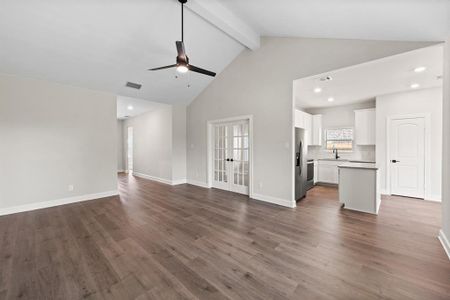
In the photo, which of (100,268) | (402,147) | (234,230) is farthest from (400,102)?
(100,268)

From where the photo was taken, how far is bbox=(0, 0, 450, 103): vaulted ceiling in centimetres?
220

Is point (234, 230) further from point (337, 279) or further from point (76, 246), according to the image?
point (76, 246)

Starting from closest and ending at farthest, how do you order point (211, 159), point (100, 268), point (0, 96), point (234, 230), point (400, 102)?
point (100, 268) < point (234, 230) < point (0, 96) < point (400, 102) < point (211, 159)

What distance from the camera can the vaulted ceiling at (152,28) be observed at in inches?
86.7

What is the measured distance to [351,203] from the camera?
3.56 meters

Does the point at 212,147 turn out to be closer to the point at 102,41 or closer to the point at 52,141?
the point at 102,41

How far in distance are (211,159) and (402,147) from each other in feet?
16.4

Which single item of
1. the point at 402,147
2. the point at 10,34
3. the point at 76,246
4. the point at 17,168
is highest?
the point at 10,34

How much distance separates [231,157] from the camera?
5.10 m

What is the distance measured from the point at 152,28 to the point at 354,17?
3.20 m

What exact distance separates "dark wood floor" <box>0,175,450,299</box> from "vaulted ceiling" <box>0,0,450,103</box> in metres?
2.67

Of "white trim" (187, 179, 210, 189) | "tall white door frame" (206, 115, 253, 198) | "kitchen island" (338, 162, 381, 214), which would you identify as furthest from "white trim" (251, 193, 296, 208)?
"white trim" (187, 179, 210, 189)

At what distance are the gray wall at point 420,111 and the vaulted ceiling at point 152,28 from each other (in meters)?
2.85

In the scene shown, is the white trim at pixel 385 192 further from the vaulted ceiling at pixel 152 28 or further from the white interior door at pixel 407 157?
the vaulted ceiling at pixel 152 28
